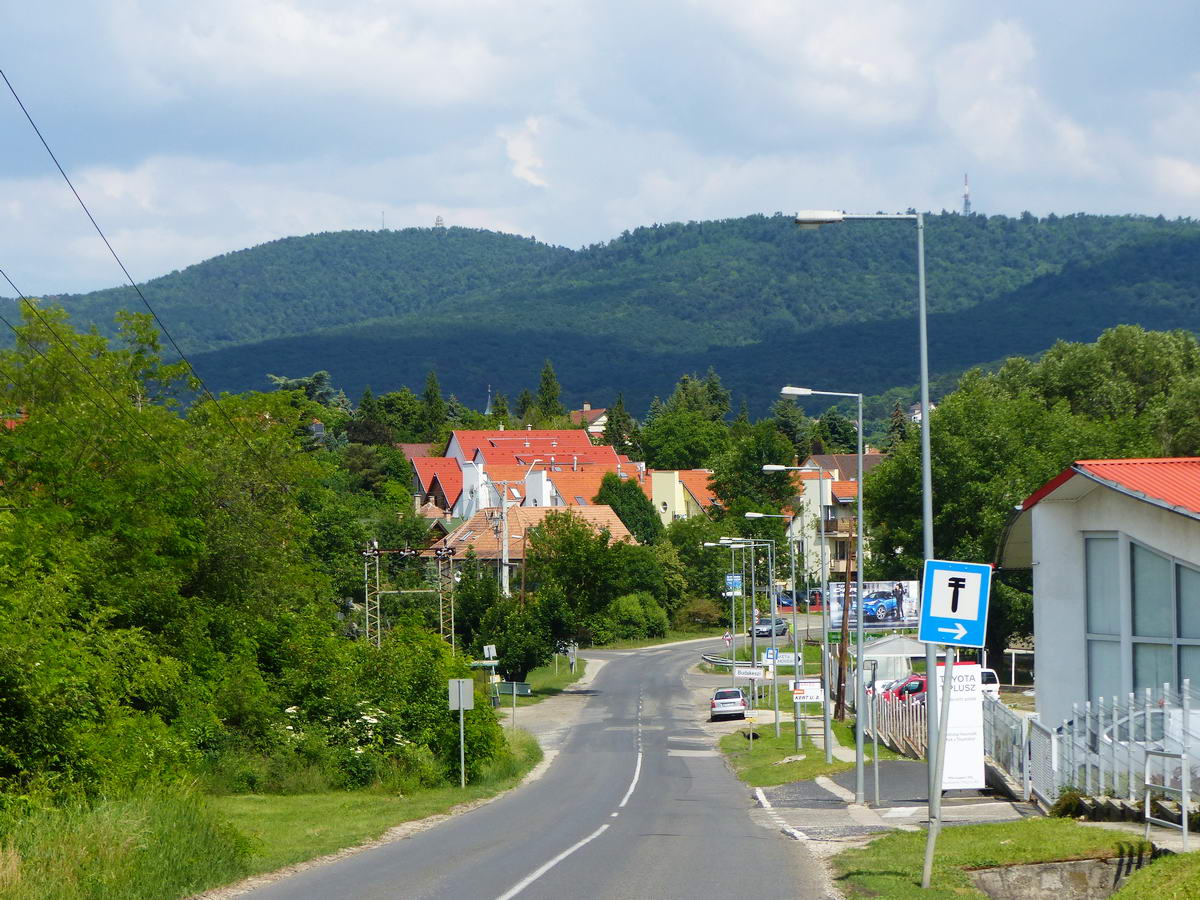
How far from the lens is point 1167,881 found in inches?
444

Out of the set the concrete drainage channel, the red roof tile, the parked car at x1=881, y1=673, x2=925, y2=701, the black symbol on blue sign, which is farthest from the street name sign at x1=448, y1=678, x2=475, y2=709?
the parked car at x1=881, y1=673, x2=925, y2=701

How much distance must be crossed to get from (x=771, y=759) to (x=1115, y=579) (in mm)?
21202

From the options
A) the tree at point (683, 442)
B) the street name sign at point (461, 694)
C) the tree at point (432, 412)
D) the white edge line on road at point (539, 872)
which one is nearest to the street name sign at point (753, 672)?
the street name sign at point (461, 694)

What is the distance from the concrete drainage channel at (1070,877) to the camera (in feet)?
46.6

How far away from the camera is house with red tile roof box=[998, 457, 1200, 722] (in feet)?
69.2

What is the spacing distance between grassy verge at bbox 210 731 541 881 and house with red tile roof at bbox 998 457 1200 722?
40.7ft

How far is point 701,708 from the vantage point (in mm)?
65062

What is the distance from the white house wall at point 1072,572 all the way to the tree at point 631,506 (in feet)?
265

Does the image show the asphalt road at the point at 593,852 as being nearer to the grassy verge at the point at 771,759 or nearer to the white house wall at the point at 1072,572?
the grassy verge at the point at 771,759

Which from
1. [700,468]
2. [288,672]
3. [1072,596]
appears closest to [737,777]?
[288,672]

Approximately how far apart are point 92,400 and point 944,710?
30971mm

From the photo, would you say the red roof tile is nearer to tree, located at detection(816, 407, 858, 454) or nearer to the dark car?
the dark car

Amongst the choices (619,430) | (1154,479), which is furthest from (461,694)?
(619,430)

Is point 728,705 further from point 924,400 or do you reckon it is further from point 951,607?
point 951,607
